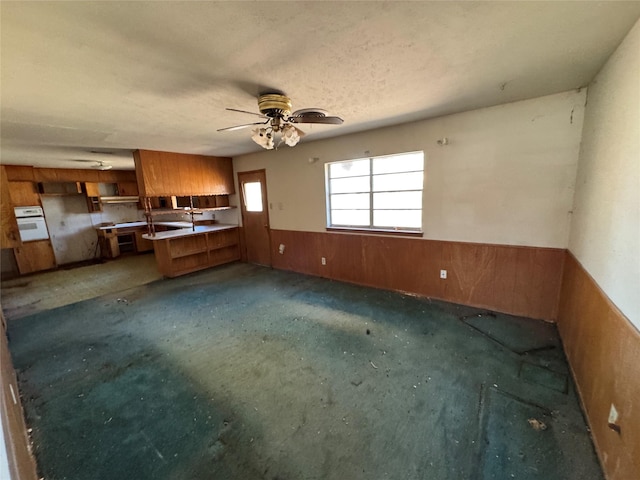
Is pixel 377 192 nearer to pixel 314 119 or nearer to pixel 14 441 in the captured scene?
pixel 314 119

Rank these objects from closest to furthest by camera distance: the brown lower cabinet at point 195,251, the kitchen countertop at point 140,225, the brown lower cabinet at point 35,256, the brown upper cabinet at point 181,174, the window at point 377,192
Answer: the window at point 377,192
the brown upper cabinet at point 181,174
the brown lower cabinet at point 195,251
the brown lower cabinet at point 35,256
the kitchen countertop at point 140,225

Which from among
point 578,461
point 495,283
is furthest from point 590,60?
point 578,461

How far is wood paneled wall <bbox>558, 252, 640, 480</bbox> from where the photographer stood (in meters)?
1.19

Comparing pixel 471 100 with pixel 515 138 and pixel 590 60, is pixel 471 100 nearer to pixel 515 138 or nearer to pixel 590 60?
pixel 515 138

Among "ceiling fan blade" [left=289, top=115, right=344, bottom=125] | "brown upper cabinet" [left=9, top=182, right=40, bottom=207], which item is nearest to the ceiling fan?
"ceiling fan blade" [left=289, top=115, right=344, bottom=125]

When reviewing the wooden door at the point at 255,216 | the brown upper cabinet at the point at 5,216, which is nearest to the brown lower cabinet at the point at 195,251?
the wooden door at the point at 255,216

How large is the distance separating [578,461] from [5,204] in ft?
24.4

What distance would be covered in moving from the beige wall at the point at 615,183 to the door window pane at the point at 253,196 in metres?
4.83

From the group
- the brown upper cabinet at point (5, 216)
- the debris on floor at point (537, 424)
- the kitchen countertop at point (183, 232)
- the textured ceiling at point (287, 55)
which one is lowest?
the debris on floor at point (537, 424)

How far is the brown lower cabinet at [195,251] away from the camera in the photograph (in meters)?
4.96

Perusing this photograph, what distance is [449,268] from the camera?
11.0 ft

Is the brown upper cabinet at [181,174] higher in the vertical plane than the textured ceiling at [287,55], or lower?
lower

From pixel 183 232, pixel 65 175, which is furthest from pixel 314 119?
pixel 65 175

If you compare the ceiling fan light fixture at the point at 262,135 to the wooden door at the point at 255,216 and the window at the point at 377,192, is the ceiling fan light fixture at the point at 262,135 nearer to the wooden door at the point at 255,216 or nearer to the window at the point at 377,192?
the window at the point at 377,192
